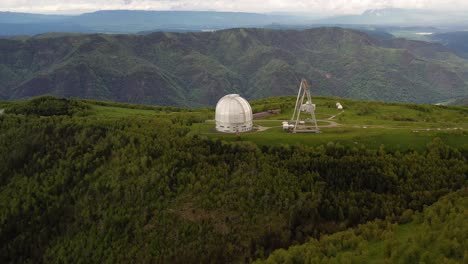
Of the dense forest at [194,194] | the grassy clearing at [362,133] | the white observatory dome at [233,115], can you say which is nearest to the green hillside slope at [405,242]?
the dense forest at [194,194]

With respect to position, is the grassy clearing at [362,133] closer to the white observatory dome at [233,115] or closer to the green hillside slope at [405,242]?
the white observatory dome at [233,115]

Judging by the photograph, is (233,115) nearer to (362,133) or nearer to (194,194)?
(194,194)

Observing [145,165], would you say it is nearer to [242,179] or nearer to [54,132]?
[242,179]

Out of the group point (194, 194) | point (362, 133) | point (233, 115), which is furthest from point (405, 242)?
point (233, 115)

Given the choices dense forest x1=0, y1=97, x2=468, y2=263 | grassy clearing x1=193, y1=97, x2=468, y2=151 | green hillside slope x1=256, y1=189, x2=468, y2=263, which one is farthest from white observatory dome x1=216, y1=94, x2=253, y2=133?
green hillside slope x1=256, y1=189, x2=468, y2=263

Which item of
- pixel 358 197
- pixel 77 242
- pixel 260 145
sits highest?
pixel 260 145

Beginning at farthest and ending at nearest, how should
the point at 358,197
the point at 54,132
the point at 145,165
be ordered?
the point at 54,132
the point at 145,165
the point at 358,197

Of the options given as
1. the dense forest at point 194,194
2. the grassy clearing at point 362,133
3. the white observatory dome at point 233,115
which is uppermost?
the white observatory dome at point 233,115

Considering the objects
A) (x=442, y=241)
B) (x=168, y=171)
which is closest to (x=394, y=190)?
(x=442, y=241)
